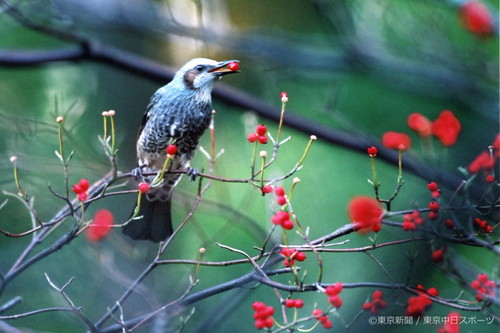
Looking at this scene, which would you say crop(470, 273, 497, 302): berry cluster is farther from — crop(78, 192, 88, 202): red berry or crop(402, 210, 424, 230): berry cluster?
crop(78, 192, 88, 202): red berry

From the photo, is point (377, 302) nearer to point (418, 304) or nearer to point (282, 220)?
point (418, 304)

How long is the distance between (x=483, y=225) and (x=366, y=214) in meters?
0.40

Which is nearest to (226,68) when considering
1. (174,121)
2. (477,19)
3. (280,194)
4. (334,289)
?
(174,121)

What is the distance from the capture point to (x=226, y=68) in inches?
133

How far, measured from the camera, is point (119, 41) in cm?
795

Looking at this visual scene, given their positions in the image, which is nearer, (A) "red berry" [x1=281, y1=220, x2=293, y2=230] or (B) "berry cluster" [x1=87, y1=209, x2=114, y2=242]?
(A) "red berry" [x1=281, y1=220, x2=293, y2=230]

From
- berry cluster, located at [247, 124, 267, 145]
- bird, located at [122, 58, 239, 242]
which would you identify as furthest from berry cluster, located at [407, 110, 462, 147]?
bird, located at [122, 58, 239, 242]

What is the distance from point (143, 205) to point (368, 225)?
1.96 meters

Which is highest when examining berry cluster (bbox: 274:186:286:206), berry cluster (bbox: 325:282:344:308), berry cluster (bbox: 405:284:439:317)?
berry cluster (bbox: 274:186:286:206)

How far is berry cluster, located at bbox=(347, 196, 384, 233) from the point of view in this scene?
7.87 feet

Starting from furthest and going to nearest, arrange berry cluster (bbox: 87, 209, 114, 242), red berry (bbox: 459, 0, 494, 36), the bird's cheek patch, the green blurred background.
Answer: red berry (bbox: 459, 0, 494, 36), the green blurred background, the bird's cheek patch, berry cluster (bbox: 87, 209, 114, 242)

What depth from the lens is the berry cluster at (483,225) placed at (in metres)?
2.39

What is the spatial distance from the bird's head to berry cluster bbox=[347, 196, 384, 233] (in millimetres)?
1088

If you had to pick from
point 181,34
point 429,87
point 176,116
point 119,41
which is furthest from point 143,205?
point 119,41
